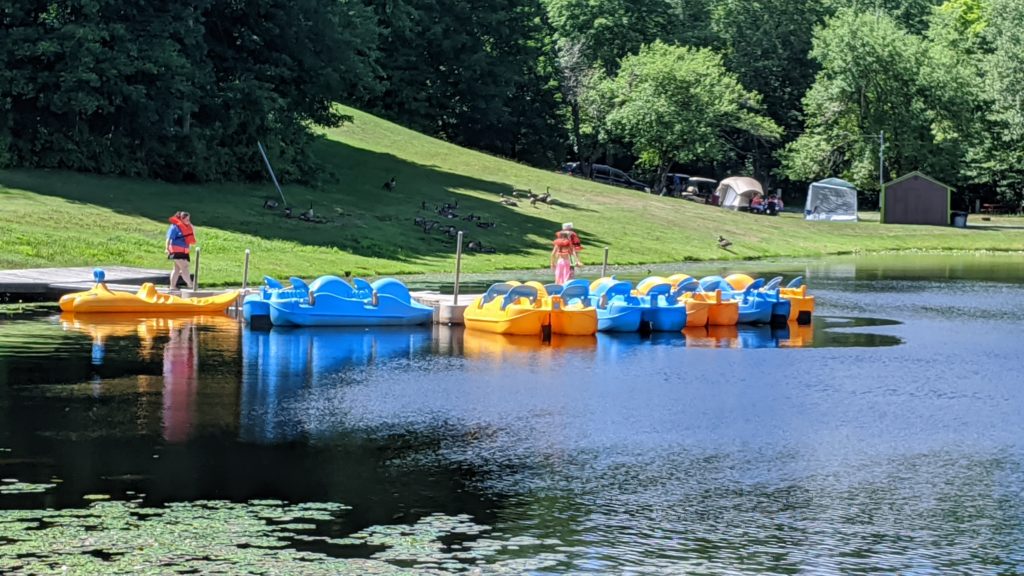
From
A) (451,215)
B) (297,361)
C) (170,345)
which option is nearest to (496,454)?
(297,361)

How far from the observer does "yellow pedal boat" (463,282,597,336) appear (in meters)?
32.4

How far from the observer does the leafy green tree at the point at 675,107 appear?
3784 inches

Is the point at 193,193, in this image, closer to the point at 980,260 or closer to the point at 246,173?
the point at 246,173

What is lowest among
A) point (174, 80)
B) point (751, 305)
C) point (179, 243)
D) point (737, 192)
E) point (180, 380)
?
point (180, 380)

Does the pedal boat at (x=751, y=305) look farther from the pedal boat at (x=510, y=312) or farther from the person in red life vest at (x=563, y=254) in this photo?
the pedal boat at (x=510, y=312)

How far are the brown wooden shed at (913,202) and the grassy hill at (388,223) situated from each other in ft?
6.37

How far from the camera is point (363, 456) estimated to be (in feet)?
58.1

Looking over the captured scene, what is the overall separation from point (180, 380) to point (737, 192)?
247ft

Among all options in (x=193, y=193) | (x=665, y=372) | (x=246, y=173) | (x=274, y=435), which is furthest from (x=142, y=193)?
(x=274, y=435)

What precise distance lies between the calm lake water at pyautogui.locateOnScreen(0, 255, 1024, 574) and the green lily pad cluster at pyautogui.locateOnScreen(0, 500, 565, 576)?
4 centimetres

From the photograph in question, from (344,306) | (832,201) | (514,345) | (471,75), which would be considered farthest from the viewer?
(471,75)

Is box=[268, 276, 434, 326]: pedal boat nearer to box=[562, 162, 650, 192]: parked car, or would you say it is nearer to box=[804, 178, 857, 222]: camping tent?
box=[804, 178, 857, 222]: camping tent

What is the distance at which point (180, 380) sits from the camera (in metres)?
23.6

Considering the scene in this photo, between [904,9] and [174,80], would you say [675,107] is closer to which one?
[904,9]
